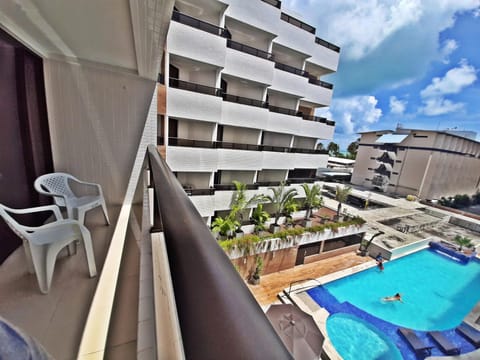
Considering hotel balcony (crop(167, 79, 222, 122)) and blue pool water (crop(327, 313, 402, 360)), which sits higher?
hotel balcony (crop(167, 79, 222, 122))

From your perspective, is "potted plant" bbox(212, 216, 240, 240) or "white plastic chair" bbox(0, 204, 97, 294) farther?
"potted plant" bbox(212, 216, 240, 240)

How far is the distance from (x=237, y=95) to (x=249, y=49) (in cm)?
161

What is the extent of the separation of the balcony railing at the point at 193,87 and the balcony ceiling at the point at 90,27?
15.5 ft

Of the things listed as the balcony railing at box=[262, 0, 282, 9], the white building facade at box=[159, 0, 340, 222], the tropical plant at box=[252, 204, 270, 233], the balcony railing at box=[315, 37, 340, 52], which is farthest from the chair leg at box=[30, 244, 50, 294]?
the balcony railing at box=[315, 37, 340, 52]

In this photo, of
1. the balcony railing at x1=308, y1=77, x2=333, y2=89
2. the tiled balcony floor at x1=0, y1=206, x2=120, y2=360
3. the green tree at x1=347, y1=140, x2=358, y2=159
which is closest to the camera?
the tiled balcony floor at x1=0, y1=206, x2=120, y2=360

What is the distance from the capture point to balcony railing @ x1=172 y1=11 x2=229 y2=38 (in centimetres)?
582

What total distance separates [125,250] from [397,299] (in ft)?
29.0

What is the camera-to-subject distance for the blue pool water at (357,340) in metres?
4.96

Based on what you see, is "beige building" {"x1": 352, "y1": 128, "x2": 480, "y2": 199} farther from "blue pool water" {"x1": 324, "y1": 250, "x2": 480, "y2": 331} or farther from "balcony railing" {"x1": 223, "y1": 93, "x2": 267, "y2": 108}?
"balcony railing" {"x1": 223, "y1": 93, "x2": 267, "y2": 108}

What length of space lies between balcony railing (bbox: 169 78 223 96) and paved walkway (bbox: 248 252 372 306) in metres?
6.24

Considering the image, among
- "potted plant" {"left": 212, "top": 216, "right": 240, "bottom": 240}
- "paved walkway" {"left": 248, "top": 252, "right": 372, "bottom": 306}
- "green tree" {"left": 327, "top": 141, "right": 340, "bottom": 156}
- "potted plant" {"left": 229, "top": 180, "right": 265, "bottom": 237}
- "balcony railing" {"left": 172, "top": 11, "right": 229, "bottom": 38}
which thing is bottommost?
"paved walkway" {"left": 248, "top": 252, "right": 372, "bottom": 306}

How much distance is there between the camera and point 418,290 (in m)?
7.59

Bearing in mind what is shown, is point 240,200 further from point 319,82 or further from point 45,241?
point 319,82

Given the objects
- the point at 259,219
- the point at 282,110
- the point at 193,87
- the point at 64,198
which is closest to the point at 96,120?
the point at 64,198
